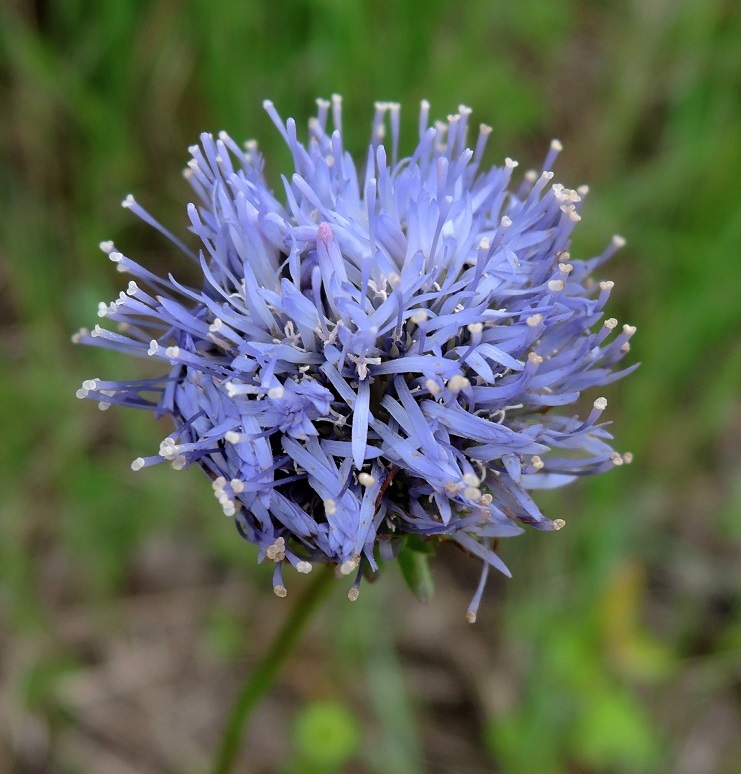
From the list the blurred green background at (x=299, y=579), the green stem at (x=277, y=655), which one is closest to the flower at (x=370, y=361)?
the green stem at (x=277, y=655)

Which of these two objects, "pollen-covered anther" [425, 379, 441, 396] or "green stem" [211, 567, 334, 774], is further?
"green stem" [211, 567, 334, 774]

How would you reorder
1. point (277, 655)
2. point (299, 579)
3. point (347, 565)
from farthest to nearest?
point (299, 579), point (277, 655), point (347, 565)

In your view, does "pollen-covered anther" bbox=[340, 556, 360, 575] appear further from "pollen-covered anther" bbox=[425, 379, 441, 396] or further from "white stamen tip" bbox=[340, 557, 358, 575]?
"pollen-covered anther" bbox=[425, 379, 441, 396]

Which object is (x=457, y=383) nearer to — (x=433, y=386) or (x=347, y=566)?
(x=433, y=386)

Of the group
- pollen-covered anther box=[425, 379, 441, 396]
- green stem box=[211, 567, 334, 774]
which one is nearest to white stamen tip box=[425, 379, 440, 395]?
pollen-covered anther box=[425, 379, 441, 396]

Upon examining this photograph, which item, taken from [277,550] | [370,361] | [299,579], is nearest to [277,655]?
[277,550]
